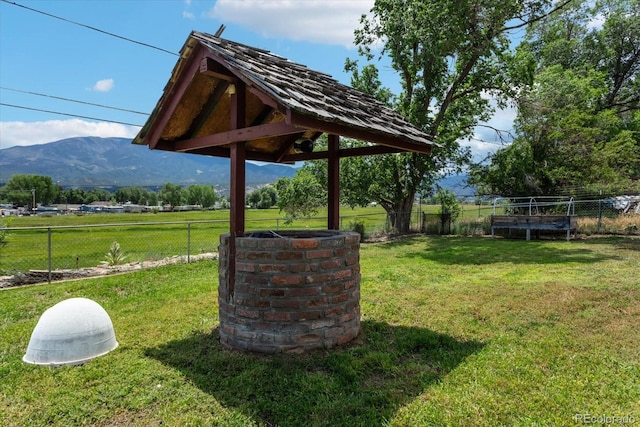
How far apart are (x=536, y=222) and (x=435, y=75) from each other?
24.7 feet

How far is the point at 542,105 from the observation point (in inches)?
643

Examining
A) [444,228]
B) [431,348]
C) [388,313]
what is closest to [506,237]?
[444,228]

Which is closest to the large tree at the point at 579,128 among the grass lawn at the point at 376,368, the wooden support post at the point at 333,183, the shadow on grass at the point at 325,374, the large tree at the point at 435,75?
the large tree at the point at 435,75

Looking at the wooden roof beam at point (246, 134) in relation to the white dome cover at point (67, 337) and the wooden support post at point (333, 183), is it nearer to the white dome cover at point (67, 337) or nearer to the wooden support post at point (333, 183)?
the wooden support post at point (333, 183)

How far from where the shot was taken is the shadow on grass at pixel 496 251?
1000 centimetres

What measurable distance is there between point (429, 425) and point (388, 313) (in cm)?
273

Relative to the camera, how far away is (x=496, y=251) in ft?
38.4

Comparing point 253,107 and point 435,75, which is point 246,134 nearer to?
point 253,107

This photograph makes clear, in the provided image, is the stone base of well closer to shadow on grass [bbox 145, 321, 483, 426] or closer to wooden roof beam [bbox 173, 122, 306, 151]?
shadow on grass [bbox 145, 321, 483, 426]

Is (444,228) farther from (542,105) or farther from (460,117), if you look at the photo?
(542,105)

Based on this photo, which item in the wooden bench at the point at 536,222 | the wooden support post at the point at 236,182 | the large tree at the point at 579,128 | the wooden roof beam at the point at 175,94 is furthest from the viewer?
the large tree at the point at 579,128

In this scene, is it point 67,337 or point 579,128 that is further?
point 579,128

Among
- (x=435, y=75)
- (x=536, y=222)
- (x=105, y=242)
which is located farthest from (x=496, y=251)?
→ (x=105, y=242)

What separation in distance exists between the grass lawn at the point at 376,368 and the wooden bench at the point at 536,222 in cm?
816
